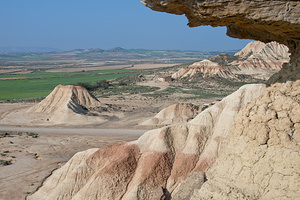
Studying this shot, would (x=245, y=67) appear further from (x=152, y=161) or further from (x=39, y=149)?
(x=152, y=161)

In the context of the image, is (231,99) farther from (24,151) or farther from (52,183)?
(24,151)

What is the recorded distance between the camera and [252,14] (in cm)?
650

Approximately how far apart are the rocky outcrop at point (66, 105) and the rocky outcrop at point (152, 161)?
26471mm

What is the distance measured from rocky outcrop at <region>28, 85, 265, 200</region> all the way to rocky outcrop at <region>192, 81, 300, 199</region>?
4.97m

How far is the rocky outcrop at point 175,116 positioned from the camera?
125 feet

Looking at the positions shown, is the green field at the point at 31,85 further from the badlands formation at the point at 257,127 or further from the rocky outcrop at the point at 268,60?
the badlands formation at the point at 257,127

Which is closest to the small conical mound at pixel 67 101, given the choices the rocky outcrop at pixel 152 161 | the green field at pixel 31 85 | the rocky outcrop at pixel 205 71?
the green field at pixel 31 85

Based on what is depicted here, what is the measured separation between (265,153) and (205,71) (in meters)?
87.9

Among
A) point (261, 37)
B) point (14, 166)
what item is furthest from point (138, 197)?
point (14, 166)

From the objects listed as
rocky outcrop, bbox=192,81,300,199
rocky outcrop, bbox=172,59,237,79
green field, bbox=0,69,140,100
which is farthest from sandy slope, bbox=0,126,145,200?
rocky outcrop, bbox=172,59,237,79

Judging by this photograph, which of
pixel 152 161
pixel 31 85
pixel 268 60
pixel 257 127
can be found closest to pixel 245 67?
pixel 268 60

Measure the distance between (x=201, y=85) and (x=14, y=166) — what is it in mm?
64608

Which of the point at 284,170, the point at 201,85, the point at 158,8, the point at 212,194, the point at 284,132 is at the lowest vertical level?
the point at 201,85

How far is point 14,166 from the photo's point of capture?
23156 mm
